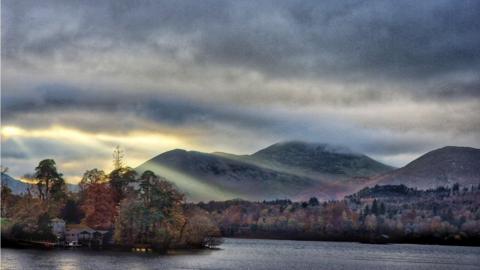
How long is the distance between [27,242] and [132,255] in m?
42.1

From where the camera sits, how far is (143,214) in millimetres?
191875

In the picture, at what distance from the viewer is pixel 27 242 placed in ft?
651

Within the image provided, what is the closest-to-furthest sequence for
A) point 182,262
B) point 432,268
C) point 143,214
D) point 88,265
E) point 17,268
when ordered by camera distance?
point 17,268, point 88,265, point 182,262, point 432,268, point 143,214

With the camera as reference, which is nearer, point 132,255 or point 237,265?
point 237,265

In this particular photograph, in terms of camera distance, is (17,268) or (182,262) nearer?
(17,268)

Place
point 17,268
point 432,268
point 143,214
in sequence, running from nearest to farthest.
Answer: point 17,268, point 432,268, point 143,214

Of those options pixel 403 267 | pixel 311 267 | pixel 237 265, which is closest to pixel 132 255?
pixel 237 265

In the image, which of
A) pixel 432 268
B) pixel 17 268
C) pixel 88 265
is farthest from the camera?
pixel 432 268

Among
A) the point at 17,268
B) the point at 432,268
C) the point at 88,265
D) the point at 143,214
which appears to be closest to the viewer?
the point at 17,268

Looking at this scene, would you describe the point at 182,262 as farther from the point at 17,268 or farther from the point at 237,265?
the point at 17,268

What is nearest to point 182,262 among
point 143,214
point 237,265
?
point 237,265

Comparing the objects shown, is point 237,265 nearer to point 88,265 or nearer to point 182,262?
point 182,262

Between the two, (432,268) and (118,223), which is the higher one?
(118,223)

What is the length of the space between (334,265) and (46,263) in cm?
7354
